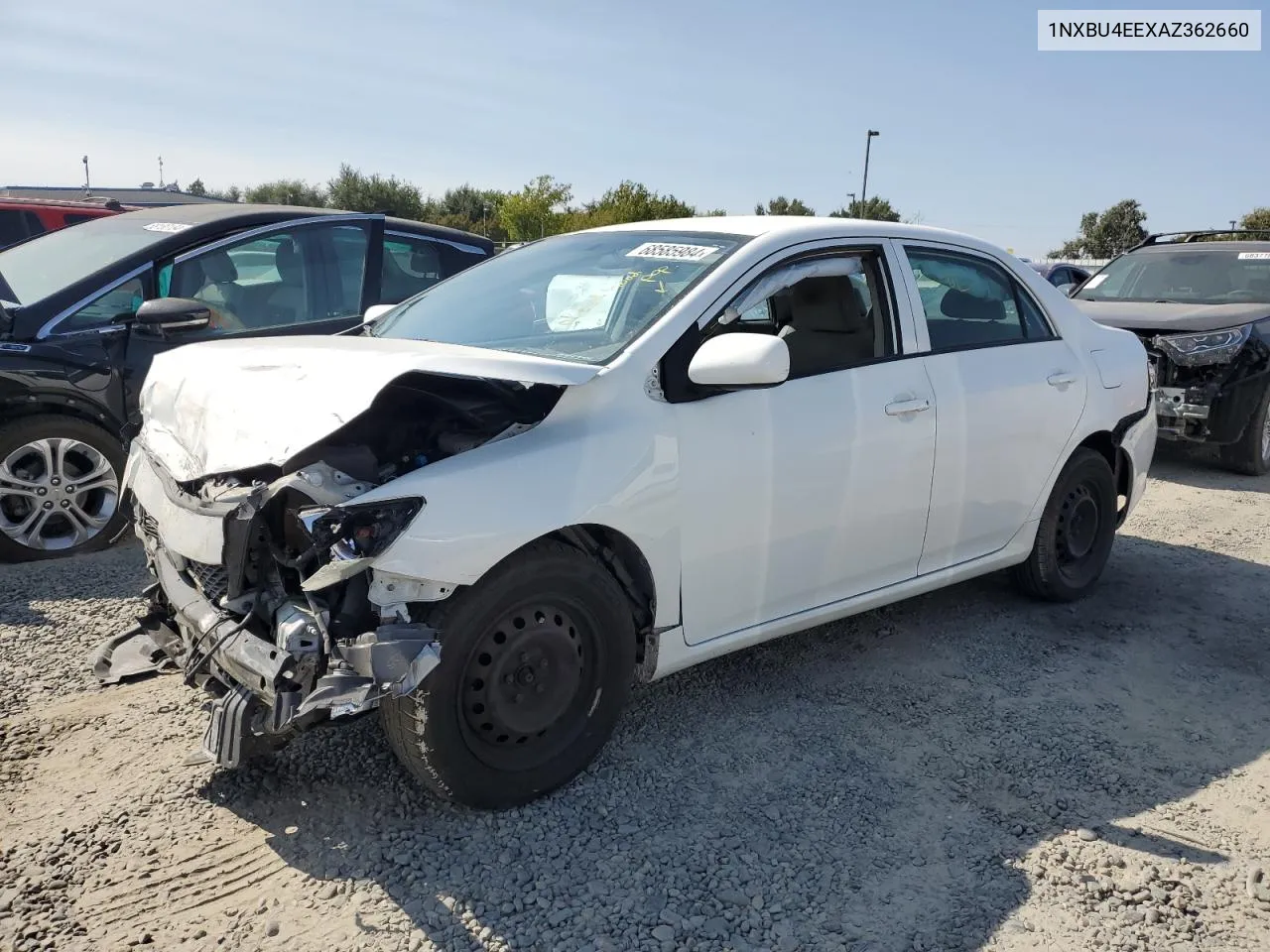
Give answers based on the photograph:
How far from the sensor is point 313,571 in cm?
269

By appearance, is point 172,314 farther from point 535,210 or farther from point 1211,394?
point 535,210

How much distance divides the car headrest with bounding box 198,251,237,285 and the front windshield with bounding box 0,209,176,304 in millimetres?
272

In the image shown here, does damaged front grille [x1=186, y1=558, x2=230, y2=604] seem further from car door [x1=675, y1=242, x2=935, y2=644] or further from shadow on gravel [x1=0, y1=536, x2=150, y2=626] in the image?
shadow on gravel [x1=0, y1=536, x2=150, y2=626]

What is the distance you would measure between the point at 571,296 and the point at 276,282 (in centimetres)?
285

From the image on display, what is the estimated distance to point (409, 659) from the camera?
2.54m

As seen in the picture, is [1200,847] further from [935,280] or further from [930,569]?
[935,280]

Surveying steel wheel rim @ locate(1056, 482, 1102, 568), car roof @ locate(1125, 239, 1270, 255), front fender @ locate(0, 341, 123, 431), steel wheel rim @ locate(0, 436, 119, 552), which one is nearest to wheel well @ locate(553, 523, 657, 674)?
steel wheel rim @ locate(1056, 482, 1102, 568)

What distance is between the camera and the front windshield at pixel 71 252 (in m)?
5.46

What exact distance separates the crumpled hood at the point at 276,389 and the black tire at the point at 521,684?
1.83 feet

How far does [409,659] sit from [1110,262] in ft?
30.4

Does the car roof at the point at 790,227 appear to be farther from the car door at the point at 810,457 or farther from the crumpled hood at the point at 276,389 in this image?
the crumpled hood at the point at 276,389

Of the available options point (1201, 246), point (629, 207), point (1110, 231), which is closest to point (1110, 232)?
point (1110, 231)

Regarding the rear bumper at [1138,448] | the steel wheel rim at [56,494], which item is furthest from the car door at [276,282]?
the rear bumper at [1138,448]

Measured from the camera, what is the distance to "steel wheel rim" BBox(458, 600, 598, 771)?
9.25ft
